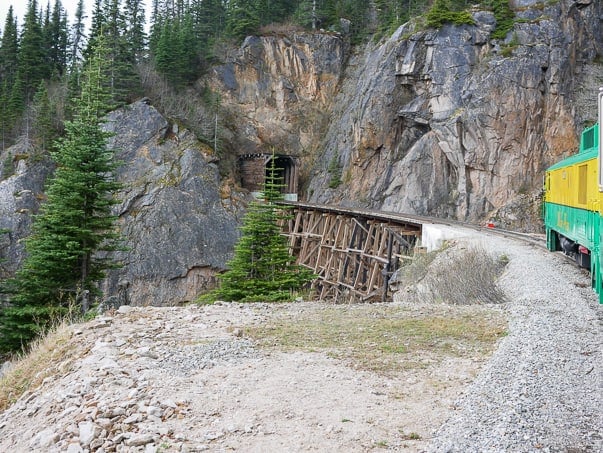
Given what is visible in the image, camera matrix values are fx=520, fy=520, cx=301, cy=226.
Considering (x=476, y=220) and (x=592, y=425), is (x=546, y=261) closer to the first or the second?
(x=592, y=425)

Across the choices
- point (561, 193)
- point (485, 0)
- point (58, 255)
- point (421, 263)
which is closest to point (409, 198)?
point (485, 0)

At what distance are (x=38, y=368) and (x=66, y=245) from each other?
8.45 m

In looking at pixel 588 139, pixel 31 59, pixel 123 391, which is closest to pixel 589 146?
pixel 588 139

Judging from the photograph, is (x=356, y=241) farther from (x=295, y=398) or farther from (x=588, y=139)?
(x=295, y=398)

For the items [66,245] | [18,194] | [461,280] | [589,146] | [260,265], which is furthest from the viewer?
[18,194]

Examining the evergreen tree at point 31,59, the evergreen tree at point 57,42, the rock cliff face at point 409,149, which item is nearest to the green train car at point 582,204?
the rock cliff face at point 409,149

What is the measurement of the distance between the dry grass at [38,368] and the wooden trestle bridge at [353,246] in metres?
14.9

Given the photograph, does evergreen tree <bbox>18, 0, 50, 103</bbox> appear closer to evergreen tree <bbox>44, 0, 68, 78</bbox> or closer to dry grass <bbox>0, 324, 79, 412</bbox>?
evergreen tree <bbox>44, 0, 68, 78</bbox>

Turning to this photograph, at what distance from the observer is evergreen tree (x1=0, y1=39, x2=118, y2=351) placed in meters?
15.1

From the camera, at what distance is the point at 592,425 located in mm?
4480

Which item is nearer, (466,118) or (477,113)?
(477,113)

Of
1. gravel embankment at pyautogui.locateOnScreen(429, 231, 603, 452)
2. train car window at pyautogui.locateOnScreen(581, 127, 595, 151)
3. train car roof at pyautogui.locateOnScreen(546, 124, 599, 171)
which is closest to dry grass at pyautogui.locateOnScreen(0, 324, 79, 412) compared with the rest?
gravel embankment at pyautogui.locateOnScreen(429, 231, 603, 452)

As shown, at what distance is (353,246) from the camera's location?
30.1 m

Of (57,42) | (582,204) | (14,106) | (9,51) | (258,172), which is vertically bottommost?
(582,204)
